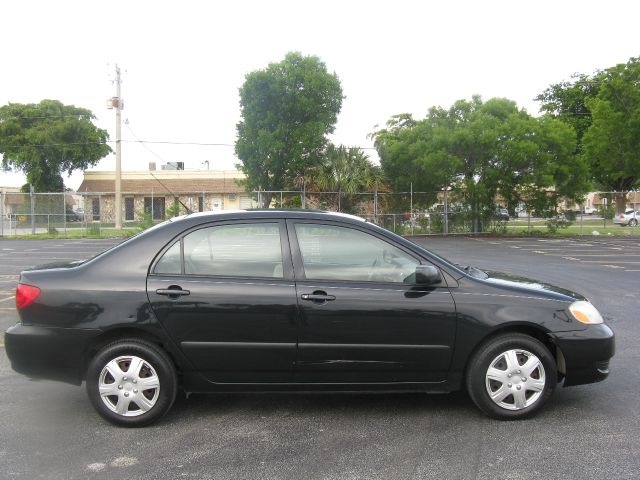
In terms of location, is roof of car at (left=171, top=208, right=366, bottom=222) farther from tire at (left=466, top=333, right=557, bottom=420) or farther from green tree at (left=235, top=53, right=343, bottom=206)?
green tree at (left=235, top=53, right=343, bottom=206)

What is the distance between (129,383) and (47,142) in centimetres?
4892

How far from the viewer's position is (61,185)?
4919 centimetres

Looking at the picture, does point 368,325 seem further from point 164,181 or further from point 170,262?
point 164,181

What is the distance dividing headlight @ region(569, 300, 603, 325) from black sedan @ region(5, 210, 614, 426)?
0.01m

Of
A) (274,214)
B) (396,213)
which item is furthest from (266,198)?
(274,214)

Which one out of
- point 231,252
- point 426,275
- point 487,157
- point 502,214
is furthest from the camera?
point 502,214

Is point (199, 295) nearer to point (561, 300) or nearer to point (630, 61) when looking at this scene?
point (561, 300)

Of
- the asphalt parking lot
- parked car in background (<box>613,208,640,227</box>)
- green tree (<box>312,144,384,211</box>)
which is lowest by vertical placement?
the asphalt parking lot

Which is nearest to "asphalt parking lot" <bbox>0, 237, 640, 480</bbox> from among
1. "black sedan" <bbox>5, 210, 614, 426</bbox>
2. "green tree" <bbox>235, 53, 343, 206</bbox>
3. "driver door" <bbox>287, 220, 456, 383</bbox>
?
"black sedan" <bbox>5, 210, 614, 426</bbox>

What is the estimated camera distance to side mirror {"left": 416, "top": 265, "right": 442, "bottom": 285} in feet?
13.2

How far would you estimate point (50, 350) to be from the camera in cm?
406

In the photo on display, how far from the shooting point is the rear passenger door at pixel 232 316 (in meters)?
4.03

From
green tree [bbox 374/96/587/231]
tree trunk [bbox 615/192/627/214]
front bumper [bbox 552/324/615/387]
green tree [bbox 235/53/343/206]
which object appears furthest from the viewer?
tree trunk [bbox 615/192/627/214]

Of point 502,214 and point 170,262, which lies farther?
point 502,214
